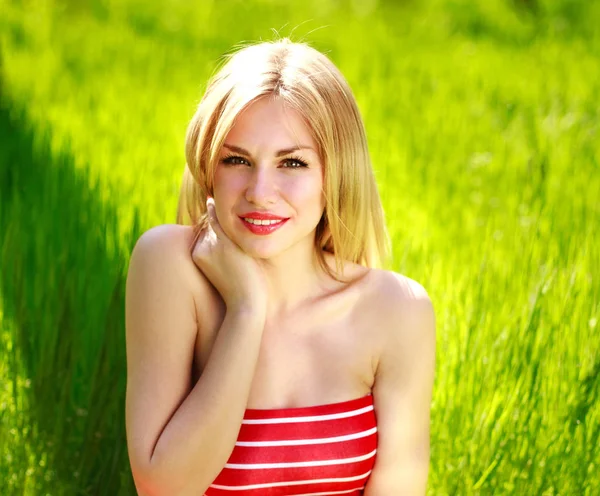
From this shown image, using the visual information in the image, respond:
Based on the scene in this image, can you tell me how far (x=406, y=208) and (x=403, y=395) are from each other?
1808 mm

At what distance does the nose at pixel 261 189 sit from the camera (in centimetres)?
174

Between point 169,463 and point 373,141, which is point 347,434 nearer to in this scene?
point 169,463

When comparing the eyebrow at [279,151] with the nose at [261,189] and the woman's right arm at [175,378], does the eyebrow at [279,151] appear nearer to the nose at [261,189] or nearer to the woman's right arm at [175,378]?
the nose at [261,189]

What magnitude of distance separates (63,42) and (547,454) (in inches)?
180

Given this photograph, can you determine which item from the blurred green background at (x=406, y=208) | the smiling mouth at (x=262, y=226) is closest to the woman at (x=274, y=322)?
the smiling mouth at (x=262, y=226)

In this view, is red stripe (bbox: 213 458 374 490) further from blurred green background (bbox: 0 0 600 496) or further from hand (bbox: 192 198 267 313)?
blurred green background (bbox: 0 0 600 496)

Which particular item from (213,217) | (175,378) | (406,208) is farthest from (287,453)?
(406,208)

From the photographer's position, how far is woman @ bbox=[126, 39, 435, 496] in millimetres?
1752

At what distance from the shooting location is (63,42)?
6.00 meters

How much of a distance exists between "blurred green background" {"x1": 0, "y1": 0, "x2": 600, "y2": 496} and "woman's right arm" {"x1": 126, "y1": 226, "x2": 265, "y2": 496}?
59 cm

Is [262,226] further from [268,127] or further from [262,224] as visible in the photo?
[268,127]

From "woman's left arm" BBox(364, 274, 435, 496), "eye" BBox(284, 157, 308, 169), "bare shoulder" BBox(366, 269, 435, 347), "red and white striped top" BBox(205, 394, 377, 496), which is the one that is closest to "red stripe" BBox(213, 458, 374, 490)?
"red and white striped top" BBox(205, 394, 377, 496)

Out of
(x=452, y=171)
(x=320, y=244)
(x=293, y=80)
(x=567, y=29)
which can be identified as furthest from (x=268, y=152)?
(x=567, y=29)

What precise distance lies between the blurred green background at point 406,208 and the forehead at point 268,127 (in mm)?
427
